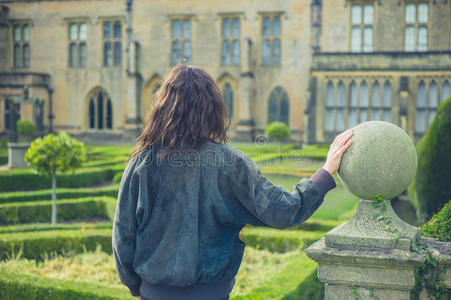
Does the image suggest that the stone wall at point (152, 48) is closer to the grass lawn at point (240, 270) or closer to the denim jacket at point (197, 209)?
the grass lawn at point (240, 270)

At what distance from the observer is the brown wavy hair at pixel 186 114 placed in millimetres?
1985

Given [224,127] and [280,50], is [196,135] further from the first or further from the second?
[280,50]

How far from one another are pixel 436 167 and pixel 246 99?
16.1m

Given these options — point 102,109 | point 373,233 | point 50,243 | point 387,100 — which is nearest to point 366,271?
point 373,233

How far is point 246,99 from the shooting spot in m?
21.2

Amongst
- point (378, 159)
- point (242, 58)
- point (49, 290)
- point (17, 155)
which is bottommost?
point (49, 290)

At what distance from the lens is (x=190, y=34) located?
22578 mm

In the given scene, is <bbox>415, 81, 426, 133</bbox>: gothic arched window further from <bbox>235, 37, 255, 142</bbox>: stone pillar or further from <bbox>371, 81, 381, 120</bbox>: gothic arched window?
<bbox>235, 37, 255, 142</bbox>: stone pillar

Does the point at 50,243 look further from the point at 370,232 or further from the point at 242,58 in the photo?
the point at 242,58

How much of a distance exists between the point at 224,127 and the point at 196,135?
0.14 m

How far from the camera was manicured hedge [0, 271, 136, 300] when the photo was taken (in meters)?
4.13

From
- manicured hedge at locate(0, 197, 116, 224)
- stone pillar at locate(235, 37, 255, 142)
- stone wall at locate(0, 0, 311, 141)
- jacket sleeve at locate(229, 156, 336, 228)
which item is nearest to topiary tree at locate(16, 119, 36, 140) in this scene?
stone wall at locate(0, 0, 311, 141)

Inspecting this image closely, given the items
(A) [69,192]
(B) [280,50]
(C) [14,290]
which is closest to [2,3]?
(B) [280,50]

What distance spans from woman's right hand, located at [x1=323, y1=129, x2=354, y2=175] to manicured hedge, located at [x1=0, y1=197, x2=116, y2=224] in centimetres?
646
